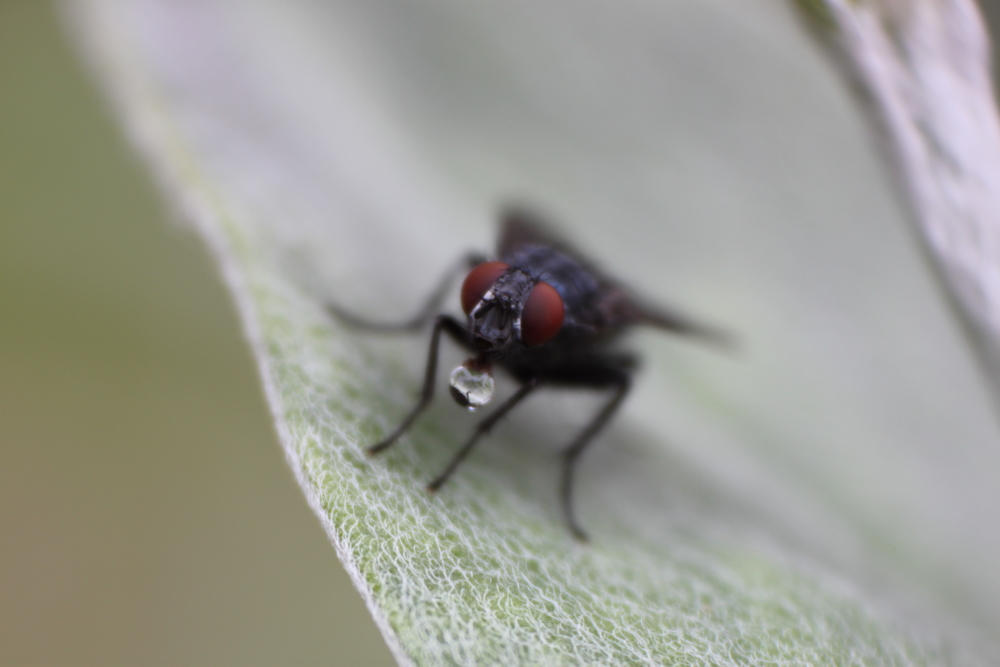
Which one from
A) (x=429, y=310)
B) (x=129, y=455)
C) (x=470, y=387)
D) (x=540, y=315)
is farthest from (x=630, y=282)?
(x=129, y=455)

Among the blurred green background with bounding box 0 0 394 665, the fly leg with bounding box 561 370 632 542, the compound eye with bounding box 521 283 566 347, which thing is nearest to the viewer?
the compound eye with bounding box 521 283 566 347

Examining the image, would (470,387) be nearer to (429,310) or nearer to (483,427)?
(483,427)

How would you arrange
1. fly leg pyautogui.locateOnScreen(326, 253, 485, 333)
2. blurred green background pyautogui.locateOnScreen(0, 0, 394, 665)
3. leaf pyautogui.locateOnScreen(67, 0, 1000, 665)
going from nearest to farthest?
leaf pyautogui.locateOnScreen(67, 0, 1000, 665) < fly leg pyautogui.locateOnScreen(326, 253, 485, 333) < blurred green background pyautogui.locateOnScreen(0, 0, 394, 665)

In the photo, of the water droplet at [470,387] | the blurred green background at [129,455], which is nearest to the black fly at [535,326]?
the water droplet at [470,387]

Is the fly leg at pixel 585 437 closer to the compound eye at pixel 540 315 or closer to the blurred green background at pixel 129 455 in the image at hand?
the compound eye at pixel 540 315

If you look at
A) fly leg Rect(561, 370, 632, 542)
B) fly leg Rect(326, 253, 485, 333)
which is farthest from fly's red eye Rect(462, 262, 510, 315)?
fly leg Rect(561, 370, 632, 542)

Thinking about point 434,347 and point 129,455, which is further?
point 129,455

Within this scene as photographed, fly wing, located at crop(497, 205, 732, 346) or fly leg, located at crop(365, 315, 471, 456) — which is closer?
fly leg, located at crop(365, 315, 471, 456)

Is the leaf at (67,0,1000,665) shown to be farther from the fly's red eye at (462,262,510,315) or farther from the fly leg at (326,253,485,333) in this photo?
the fly's red eye at (462,262,510,315)
